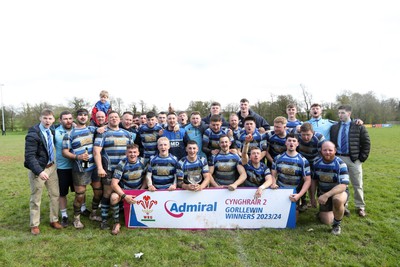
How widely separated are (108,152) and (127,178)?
0.71 m

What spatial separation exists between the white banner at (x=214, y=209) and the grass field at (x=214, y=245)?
0.18 m

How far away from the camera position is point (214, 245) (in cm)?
456

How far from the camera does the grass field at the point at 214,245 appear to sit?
4.07 meters

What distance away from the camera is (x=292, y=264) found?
394cm

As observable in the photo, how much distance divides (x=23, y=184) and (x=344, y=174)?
1045 cm

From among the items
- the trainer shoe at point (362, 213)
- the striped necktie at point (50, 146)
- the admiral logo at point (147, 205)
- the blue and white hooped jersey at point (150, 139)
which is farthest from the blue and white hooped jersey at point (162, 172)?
the trainer shoe at point (362, 213)

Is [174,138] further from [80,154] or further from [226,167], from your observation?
[80,154]

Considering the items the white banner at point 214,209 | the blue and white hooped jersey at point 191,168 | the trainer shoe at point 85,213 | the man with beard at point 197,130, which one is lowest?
the trainer shoe at point 85,213

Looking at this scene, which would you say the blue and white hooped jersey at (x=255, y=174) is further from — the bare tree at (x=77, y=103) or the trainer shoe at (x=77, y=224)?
the bare tree at (x=77, y=103)

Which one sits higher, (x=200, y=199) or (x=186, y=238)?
(x=200, y=199)

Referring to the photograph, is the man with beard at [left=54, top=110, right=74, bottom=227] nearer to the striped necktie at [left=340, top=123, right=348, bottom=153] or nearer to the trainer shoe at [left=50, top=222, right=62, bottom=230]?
the trainer shoe at [left=50, top=222, right=62, bottom=230]

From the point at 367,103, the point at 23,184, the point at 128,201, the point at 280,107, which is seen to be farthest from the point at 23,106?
the point at 367,103

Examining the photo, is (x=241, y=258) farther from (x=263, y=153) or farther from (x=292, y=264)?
(x=263, y=153)

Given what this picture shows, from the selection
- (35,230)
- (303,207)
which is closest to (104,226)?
(35,230)
